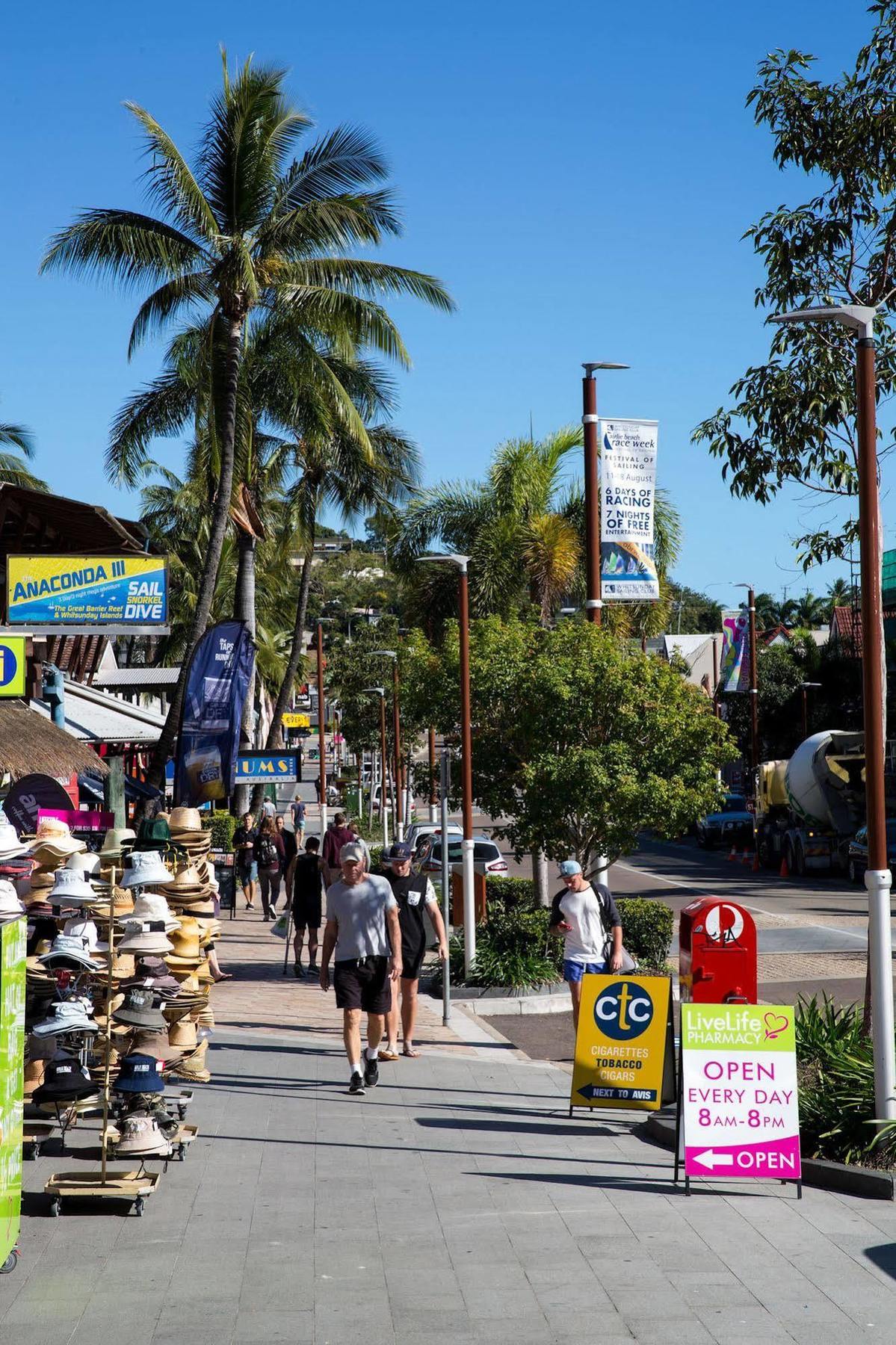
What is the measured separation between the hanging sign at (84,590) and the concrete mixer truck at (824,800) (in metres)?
21.6

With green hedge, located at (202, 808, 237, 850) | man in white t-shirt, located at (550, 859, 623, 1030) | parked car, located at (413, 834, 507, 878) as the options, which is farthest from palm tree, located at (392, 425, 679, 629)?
man in white t-shirt, located at (550, 859, 623, 1030)

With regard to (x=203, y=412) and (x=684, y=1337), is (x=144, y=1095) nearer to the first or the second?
(x=684, y=1337)

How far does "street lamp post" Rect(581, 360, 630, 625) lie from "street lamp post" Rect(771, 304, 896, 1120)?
23.8 feet

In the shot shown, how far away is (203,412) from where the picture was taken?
2462cm

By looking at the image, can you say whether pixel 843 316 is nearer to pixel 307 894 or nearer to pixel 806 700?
pixel 307 894

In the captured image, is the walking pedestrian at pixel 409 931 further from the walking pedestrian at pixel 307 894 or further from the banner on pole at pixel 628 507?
the banner on pole at pixel 628 507

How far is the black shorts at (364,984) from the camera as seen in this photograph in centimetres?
1109

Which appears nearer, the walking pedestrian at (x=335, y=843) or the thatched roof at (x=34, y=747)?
the walking pedestrian at (x=335, y=843)

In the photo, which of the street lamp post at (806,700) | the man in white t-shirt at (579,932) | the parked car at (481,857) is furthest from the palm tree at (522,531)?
the street lamp post at (806,700)

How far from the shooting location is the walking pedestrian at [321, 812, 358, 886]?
62.7ft

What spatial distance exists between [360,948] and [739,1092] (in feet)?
11.7

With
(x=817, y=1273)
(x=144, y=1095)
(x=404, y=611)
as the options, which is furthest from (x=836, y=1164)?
(x=404, y=611)

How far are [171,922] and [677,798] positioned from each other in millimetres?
9684

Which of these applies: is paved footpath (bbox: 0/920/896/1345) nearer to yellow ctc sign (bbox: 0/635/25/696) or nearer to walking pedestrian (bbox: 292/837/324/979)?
walking pedestrian (bbox: 292/837/324/979)
